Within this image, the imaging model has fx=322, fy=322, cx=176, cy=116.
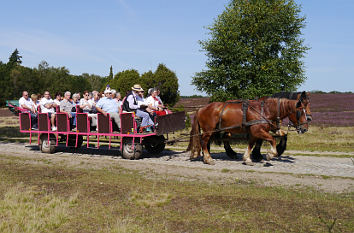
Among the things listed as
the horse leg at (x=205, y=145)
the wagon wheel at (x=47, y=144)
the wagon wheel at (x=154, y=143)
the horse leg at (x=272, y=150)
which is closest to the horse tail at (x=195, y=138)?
the horse leg at (x=205, y=145)

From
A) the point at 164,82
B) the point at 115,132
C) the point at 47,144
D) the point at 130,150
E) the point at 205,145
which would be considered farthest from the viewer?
the point at 164,82

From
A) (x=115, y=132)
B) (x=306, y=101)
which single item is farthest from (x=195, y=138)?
(x=306, y=101)

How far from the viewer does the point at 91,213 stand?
5188 mm

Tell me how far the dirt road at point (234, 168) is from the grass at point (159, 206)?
661mm

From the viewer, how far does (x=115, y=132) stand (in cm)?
1111

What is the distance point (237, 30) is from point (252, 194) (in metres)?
11.7

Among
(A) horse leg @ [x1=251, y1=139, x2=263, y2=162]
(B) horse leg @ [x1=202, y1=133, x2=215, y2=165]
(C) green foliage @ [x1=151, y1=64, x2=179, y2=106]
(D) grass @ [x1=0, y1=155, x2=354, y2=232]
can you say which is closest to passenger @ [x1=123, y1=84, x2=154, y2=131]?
Result: (B) horse leg @ [x1=202, y1=133, x2=215, y2=165]

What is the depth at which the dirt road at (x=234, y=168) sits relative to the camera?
7500 mm

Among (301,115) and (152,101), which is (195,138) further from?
(301,115)

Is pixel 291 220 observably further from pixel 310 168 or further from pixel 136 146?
pixel 136 146

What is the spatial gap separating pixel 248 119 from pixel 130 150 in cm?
408

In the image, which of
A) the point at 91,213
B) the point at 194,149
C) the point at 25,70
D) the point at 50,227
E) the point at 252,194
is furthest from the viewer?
the point at 25,70

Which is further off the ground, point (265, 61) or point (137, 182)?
point (265, 61)

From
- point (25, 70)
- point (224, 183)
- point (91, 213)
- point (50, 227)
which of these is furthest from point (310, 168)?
point (25, 70)
